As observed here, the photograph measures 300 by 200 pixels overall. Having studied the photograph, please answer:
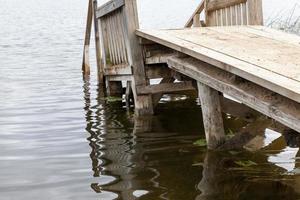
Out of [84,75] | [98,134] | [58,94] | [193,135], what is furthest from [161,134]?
[84,75]

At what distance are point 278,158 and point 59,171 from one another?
2.51m

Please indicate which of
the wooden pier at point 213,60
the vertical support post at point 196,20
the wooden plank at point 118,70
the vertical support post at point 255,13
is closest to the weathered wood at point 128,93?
the wooden pier at point 213,60

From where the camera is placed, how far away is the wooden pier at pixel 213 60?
14.1 feet

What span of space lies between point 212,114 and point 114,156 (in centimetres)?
130

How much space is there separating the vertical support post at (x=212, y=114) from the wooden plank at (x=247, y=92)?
9.2 inches

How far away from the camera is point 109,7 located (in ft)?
29.9

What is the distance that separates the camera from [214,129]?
575cm

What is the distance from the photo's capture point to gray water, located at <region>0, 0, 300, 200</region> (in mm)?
4656

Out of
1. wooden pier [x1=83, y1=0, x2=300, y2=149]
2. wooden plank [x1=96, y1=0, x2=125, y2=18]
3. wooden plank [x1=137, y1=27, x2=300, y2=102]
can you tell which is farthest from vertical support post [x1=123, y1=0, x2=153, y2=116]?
wooden plank [x1=137, y1=27, x2=300, y2=102]

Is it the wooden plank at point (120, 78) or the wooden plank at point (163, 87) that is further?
the wooden plank at point (120, 78)

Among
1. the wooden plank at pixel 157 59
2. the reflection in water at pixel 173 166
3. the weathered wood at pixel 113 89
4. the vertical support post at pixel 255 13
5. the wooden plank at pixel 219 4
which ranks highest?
the wooden plank at pixel 219 4

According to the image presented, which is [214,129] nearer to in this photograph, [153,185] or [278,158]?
[278,158]

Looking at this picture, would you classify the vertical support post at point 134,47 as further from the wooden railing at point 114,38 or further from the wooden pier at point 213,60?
the wooden railing at point 114,38

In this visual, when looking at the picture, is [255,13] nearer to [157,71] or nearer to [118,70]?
[157,71]
